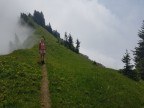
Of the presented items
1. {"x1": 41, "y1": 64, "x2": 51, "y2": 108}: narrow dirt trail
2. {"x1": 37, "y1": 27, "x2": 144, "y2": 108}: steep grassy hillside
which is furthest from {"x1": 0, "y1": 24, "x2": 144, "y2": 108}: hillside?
{"x1": 41, "y1": 64, "x2": 51, "y2": 108}: narrow dirt trail

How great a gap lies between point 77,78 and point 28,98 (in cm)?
1136

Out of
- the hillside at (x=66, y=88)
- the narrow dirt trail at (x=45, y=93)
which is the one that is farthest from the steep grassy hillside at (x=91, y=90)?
the narrow dirt trail at (x=45, y=93)

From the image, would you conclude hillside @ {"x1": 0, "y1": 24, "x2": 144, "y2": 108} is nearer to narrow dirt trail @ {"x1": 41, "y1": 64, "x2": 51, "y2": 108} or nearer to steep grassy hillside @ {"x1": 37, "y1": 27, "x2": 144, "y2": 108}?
steep grassy hillside @ {"x1": 37, "y1": 27, "x2": 144, "y2": 108}

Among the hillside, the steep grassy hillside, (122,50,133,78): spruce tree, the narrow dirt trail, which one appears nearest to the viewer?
the narrow dirt trail

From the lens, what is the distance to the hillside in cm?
3541

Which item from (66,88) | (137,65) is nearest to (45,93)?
(66,88)

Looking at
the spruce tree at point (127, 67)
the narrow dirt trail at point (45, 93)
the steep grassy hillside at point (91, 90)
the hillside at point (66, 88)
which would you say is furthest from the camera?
the spruce tree at point (127, 67)

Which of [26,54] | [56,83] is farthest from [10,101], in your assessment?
[26,54]

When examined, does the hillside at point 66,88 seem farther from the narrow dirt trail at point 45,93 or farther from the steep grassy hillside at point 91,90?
the narrow dirt trail at point 45,93

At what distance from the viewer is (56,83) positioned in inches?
1617

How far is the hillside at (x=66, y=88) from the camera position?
35.4 metres

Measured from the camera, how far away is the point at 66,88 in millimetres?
40219

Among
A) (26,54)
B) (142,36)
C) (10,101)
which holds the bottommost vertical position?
(10,101)

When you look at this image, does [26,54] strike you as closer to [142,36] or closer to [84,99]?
[84,99]
